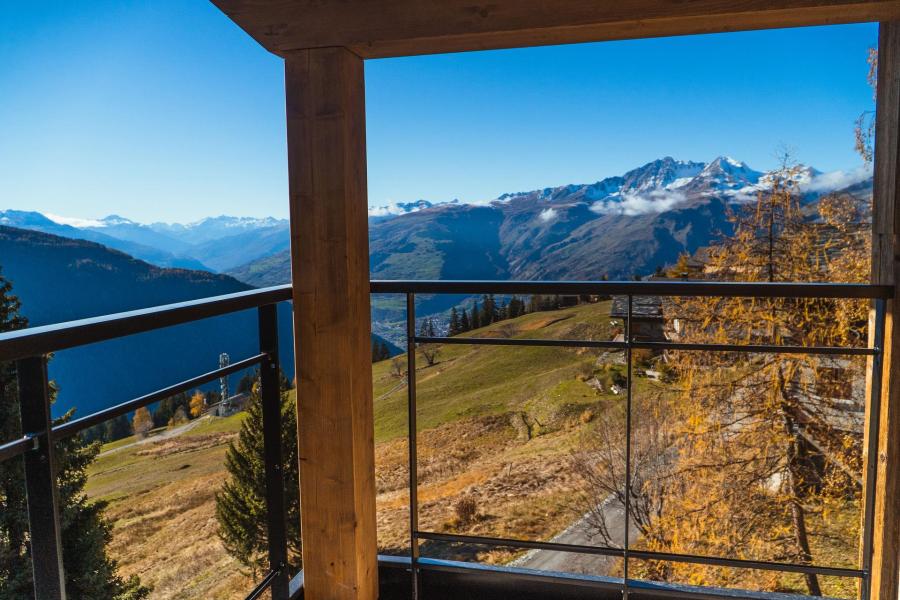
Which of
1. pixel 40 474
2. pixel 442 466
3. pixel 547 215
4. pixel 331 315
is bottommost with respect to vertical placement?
pixel 442 466

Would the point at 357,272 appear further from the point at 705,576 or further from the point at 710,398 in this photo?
the point at 705,576

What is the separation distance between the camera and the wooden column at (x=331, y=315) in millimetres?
1562

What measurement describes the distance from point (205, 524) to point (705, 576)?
21.3 meters

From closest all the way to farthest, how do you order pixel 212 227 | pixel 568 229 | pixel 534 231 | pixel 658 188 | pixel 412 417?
pixel 412 417, pixel 658 188, pixel 568 229, pixel 534 231, pixel 212 227

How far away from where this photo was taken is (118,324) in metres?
1.08

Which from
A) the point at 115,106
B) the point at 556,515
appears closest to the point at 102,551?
the point at 556,515

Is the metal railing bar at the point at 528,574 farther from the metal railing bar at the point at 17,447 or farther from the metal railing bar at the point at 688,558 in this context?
the metal railing bar at the point at 17,447

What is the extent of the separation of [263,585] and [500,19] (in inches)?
64.7

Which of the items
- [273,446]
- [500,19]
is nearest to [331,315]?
[273,446]

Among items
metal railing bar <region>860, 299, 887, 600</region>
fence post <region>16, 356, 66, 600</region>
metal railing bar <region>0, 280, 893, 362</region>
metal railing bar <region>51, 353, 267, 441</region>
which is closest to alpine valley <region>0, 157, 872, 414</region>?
→ metal railing bar <region>0, 280, 893, 362</region>

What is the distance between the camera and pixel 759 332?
980 centimetres

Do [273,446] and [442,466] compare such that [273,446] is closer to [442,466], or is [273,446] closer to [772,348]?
[772,348]

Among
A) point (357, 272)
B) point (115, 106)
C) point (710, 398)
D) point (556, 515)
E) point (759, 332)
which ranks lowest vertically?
point (556, 515)

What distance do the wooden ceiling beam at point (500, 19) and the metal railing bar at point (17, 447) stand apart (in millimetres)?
1126
